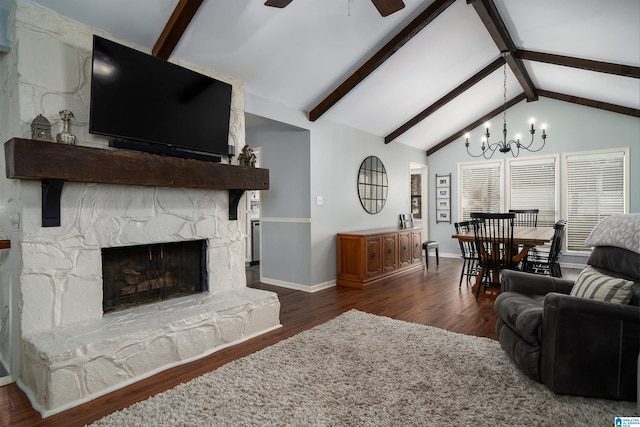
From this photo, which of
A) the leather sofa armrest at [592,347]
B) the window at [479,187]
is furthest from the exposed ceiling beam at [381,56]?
Answer: the window at [479,187]

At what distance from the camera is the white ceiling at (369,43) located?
289 centimetres

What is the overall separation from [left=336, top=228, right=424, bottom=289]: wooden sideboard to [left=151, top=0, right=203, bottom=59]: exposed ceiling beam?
10.5 ft

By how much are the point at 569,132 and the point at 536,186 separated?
1.13 metres

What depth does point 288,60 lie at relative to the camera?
3.69 m

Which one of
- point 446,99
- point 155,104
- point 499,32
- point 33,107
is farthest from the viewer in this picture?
point 446,99

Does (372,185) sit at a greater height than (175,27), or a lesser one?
lesser

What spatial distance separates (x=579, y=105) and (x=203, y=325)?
7.38m

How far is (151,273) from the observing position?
3.10 metres

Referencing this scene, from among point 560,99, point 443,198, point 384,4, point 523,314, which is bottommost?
point 523,314

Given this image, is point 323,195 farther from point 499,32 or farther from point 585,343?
point 585,343

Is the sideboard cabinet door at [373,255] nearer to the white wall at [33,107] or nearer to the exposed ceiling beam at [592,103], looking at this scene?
the white wall at [33,107]

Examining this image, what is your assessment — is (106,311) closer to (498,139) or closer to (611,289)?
(611,289)

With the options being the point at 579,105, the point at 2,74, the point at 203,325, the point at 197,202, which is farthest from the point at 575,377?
the point at 579,105

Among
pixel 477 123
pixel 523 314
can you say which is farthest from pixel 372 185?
pixel 523 314
